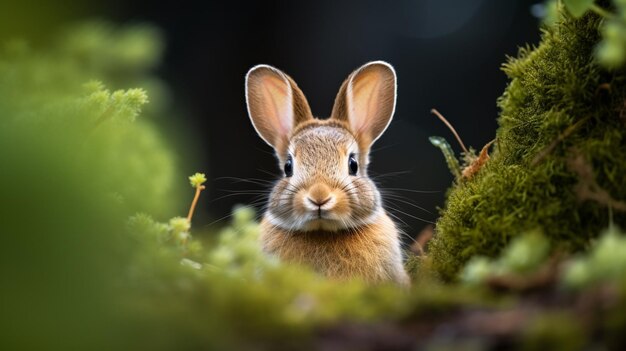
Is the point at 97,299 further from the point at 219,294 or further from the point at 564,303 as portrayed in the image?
the point at 564,303

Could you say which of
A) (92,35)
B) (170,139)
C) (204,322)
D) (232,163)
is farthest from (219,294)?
(232,163)

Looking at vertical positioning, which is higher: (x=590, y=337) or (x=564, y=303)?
(x=564, y=303)

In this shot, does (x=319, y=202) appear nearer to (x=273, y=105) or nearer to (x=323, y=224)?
(x=323, y=224)

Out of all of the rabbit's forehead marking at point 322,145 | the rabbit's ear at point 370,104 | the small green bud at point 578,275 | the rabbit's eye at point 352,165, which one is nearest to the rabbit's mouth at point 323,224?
the rabbit's forehead marking at point 322,145

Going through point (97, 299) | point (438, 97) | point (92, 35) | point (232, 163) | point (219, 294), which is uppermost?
point (438, 97)

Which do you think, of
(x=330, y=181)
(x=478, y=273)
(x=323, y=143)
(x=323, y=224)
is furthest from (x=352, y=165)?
(x=478, y=273)

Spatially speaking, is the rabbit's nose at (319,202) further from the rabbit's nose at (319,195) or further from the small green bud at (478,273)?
the small green bud at (478,273)

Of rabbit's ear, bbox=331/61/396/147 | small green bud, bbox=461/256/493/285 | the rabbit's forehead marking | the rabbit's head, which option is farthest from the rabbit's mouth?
small green bud, bbox=461/256/493/285
